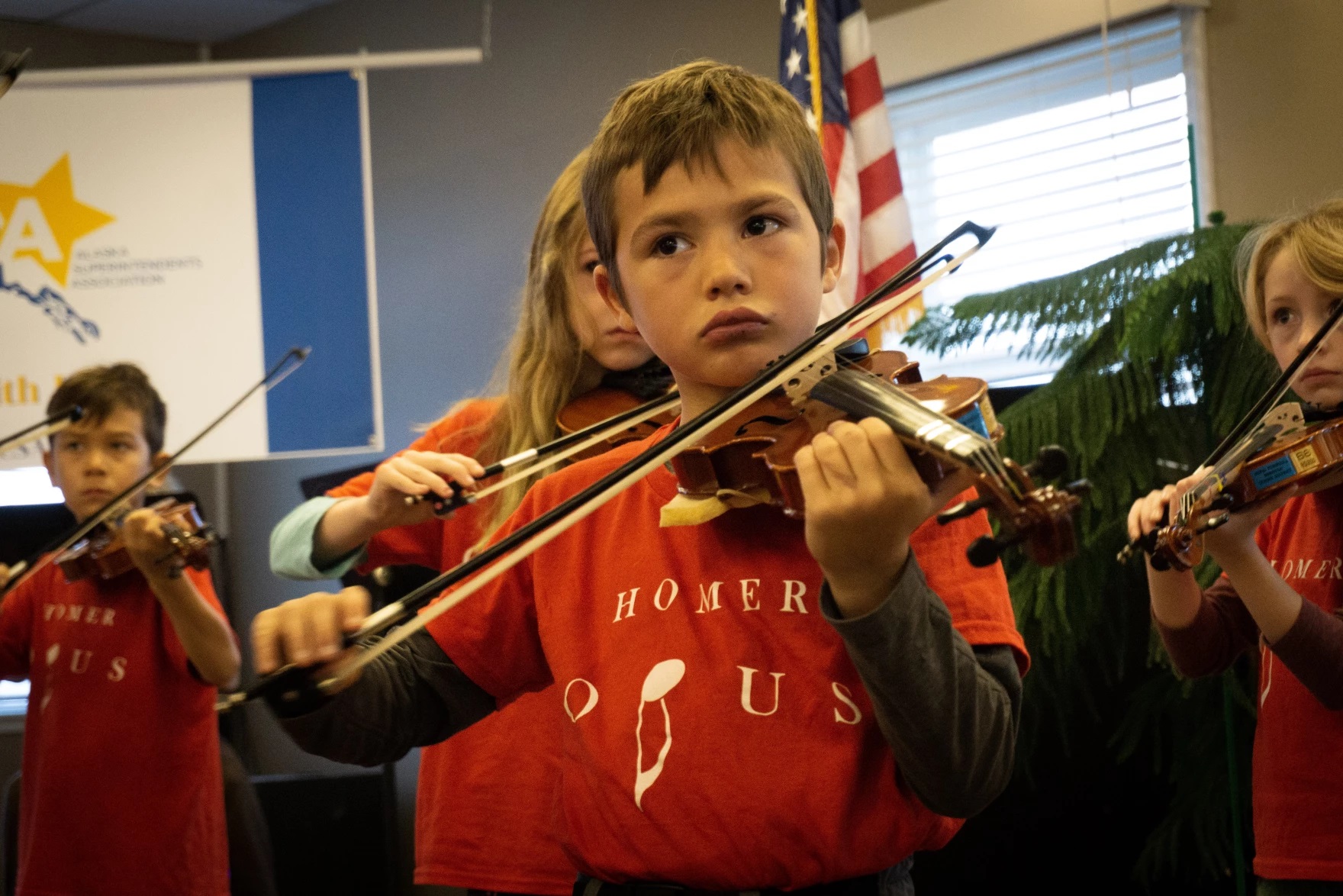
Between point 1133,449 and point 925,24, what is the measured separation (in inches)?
67.5

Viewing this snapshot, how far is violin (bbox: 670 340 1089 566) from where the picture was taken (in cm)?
80

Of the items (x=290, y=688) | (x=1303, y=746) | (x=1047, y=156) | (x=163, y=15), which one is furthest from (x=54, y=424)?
(x=163, y=15)

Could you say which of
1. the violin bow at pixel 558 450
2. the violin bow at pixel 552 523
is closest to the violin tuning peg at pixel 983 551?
the violin bow at pixel 552 523

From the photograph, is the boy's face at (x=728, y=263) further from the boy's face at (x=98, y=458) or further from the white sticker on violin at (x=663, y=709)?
the boy's face at (x=98, y=458)

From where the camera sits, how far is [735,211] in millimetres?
1014

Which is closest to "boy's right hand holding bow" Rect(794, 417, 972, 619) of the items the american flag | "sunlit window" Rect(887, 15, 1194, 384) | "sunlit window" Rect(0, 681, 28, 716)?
the american flag

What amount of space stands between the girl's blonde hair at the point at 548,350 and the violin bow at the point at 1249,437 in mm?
684

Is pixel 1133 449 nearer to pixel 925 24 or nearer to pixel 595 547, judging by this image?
pixel 595 547

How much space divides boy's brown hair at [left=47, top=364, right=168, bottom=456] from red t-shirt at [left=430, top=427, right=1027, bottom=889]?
160 centimetres

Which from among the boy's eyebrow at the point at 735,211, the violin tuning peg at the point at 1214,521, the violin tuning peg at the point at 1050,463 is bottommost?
the violin tuning peg at the point at 1214,521

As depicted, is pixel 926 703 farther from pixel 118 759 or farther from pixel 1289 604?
pixel 118 759

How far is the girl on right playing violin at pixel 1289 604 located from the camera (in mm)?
1401

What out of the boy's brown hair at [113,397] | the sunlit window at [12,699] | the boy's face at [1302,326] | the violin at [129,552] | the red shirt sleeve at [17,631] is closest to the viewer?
the boy's face at [1302,326]

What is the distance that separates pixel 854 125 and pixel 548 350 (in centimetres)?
125
